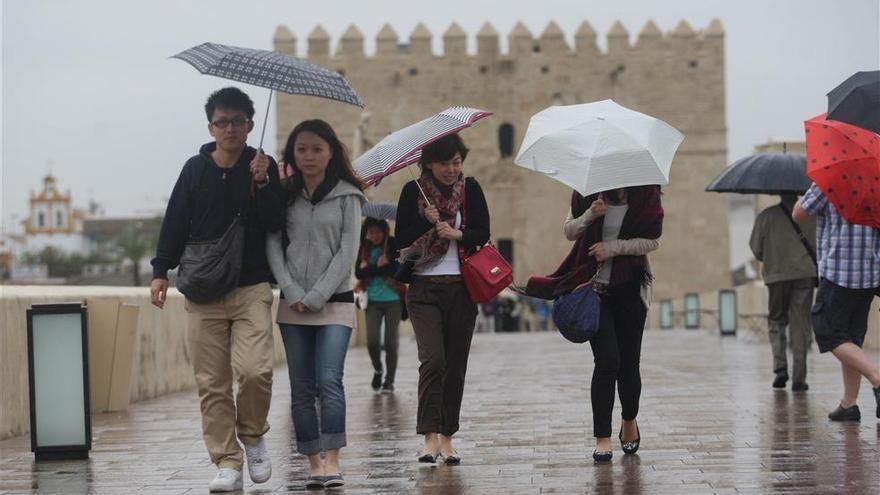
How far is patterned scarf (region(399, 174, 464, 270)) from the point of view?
7.60 metres

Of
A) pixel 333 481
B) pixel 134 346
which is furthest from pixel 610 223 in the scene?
pixel 134 346

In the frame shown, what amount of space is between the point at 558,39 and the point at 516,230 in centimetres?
653

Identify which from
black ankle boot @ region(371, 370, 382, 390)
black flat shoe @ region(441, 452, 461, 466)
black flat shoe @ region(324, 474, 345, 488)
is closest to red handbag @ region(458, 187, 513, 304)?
black flat shoe @ region(441, 452, 461, 466)

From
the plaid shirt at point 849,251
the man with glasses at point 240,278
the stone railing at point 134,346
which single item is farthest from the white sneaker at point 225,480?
the plaid shirt at point 849,251

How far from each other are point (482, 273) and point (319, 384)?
1085 mm

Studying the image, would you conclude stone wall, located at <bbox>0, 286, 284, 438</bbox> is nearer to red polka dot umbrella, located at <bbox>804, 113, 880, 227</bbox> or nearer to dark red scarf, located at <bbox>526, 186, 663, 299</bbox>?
dark red scarf, located at <bbox>526, 186, 663, 299</bbox>

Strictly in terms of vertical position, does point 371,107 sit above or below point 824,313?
above

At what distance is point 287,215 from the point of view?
7.00m

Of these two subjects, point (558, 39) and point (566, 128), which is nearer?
point (566, 128)

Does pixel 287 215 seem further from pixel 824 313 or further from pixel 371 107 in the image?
pixel 371 107

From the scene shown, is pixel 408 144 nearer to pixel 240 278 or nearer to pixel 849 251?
pixel 240 278

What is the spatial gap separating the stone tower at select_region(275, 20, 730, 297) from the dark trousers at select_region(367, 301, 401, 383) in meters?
40.9

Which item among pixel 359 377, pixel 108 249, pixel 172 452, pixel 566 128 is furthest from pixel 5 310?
pixel 108 249

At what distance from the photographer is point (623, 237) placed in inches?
304
